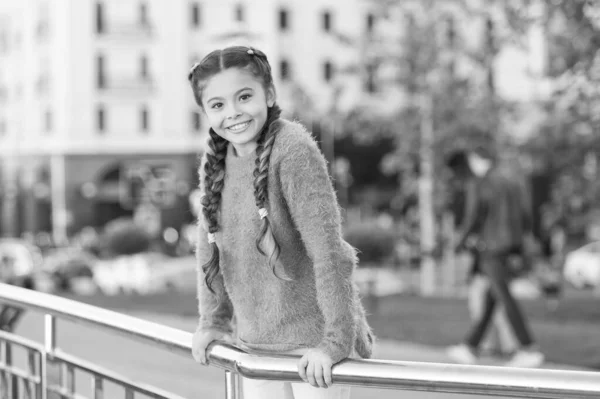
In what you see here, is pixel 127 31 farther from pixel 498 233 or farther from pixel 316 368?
pixel 316 368

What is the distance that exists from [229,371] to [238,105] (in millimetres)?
749

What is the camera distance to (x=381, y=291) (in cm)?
2128

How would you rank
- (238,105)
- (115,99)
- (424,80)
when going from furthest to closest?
(115,99) < (424,80) < (238,105)

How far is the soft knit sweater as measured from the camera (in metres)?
2.52

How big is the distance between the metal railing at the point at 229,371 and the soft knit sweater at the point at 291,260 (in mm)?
119

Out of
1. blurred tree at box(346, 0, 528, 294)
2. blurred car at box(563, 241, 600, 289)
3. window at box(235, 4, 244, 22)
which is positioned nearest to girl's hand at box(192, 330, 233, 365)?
blurred tree at box(346, 0, 528, 294)

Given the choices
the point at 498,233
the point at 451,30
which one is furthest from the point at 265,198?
the point at 451,30

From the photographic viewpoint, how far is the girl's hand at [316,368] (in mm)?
2367

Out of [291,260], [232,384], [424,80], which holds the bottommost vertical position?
[232,384]

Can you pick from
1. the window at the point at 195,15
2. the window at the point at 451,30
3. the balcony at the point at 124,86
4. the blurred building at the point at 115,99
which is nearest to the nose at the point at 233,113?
the window at the point at 451,30

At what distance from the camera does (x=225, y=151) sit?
9.51 ft

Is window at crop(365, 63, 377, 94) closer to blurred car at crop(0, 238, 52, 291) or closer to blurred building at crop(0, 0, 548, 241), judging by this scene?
blurred car at crop(0, 238, 52, 291)

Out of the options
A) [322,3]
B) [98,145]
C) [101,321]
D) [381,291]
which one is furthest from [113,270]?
[322,3]

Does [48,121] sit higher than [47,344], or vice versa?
[48,121]
